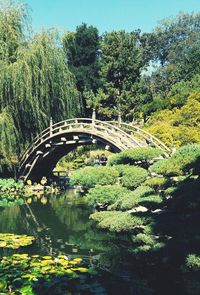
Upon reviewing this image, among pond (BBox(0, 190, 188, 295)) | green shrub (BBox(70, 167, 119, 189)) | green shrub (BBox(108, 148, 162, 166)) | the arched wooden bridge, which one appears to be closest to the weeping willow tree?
the arched wooden bridge

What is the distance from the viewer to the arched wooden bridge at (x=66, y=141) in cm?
1512

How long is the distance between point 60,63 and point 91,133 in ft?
16.3

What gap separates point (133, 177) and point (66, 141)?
7121 millimetres

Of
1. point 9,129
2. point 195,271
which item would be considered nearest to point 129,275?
point 195,271

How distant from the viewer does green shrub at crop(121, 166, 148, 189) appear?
1133 centimetres

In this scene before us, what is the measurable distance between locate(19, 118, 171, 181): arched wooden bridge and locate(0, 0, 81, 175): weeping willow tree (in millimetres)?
743

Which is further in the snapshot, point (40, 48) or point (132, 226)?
point (40, 48)

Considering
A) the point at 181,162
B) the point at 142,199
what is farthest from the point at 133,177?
the point at 181,162

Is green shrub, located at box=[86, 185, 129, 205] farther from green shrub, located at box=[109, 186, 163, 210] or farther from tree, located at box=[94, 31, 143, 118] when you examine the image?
tree, located at box=[94, 31, 143, 118]

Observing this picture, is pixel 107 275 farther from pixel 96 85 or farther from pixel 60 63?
pixel 96 85

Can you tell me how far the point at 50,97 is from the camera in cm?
1905

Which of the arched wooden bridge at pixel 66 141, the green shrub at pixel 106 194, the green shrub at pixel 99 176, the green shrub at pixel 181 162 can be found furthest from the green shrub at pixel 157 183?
the arched wooden bridge at pixel 66 141

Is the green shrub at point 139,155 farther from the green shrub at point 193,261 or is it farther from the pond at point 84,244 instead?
the green shrub at point 193,261

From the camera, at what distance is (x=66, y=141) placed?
17953 millimetres
